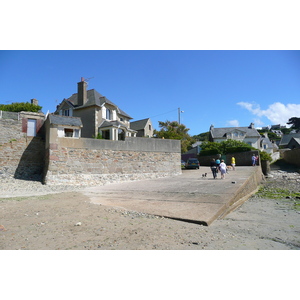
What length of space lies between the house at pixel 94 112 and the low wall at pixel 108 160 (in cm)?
841

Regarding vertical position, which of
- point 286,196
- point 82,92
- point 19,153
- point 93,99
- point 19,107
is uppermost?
point 82,92

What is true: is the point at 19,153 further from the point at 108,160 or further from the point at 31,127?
the point at 108,160

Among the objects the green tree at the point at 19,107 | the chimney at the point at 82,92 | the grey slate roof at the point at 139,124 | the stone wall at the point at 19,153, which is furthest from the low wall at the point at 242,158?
the green tree at the point at 19,107

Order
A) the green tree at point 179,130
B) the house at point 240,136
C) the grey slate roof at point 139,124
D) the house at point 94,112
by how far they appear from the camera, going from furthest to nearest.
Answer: the house at point 240,136 < the green tree at point 179,130 < the grey slate roof at point 139,124 < the house at point 94,112

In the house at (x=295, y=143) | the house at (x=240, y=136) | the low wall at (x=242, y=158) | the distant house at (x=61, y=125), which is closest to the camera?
the distant house at (x=61, y=125)

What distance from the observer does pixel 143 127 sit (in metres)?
37.2

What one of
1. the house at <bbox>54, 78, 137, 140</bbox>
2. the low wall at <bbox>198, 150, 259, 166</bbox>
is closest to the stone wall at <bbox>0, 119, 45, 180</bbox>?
the house at <bbox>54, 78, 137, 140</bbox>

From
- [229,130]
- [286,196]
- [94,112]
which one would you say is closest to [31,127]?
[94,112]

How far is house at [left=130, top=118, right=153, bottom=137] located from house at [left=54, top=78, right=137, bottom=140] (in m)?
6.17

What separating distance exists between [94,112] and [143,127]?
37.8 feet

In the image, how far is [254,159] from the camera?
1086 inches

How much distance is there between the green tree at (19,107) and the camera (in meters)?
31.0

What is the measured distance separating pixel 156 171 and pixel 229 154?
18.3 metres

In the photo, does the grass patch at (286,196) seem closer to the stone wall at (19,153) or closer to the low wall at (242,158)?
the stone wall at (19,153)
